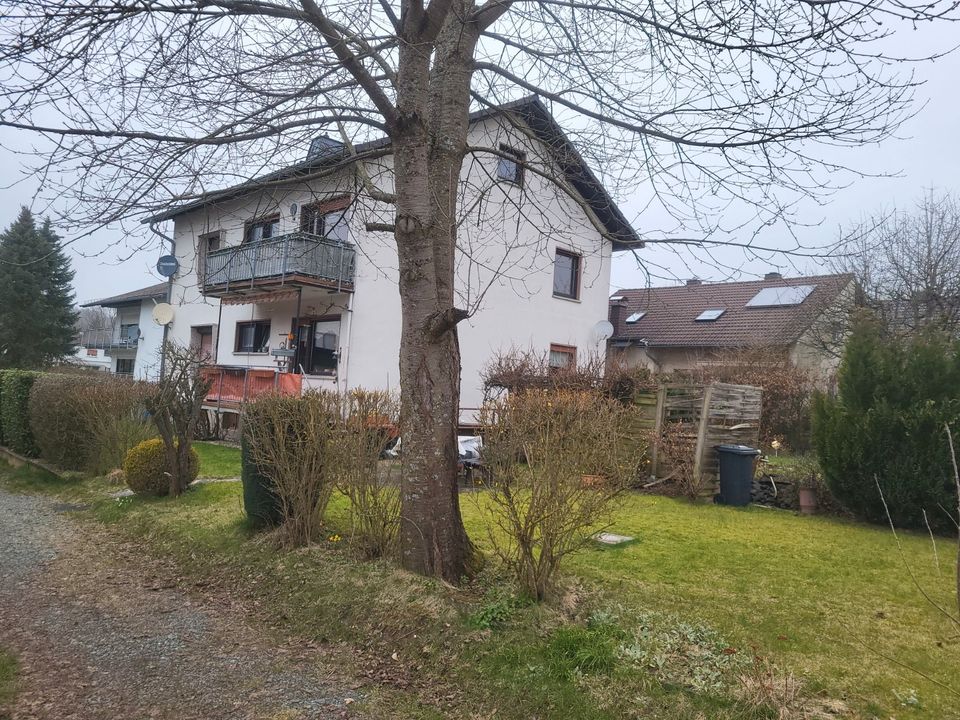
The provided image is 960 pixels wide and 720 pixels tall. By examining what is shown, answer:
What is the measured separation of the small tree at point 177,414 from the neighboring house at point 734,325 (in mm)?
12587

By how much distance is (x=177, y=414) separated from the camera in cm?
938

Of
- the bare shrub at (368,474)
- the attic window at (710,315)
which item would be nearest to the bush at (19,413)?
the bare shrub at (368,474)

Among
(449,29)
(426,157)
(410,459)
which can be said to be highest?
(449,29)

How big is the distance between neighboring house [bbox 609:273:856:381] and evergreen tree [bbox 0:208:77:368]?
3028cm

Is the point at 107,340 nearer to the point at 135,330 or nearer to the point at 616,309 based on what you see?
the point at 135,330

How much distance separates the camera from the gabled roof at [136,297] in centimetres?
2990

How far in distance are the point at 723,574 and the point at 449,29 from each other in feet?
17.1

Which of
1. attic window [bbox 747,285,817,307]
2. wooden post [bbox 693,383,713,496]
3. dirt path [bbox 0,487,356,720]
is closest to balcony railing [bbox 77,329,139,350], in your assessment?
attic window [bbox 747,285,817,307]

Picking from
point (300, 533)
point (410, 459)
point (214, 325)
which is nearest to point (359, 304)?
point (214, 325)

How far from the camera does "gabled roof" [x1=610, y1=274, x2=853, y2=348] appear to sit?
21156mm

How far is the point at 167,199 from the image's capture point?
19.0 feet

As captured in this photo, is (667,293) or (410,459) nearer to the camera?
(410,459)

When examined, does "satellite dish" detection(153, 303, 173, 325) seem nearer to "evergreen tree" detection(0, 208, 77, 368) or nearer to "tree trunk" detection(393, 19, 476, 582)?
"tree trunk" detection(393, 19, 476, 582)

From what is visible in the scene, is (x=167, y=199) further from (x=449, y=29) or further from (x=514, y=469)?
(x=514, y=469)
